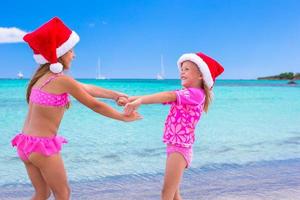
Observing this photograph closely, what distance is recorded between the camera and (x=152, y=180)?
17.7ft

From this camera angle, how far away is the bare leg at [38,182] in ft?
9.81

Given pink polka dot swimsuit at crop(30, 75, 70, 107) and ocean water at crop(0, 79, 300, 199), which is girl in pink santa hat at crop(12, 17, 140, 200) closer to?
pink polka dot swimsuit at crop(30, 75, 70, 107)

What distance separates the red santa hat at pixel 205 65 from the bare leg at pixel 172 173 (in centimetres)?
56

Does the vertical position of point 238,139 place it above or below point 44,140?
above

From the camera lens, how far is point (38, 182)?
3037 millimetres

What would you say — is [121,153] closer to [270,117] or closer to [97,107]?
[97,107]

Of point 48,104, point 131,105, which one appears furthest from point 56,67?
point 131,105

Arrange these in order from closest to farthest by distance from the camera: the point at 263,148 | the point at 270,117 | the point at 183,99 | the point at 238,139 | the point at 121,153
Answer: the point at 183,99 → the point at 121,153 → the point at 263,148 → the point at 238,139 → the point at 270,117

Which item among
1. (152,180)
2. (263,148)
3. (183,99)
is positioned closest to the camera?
(183,99)

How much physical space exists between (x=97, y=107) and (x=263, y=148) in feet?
17.3

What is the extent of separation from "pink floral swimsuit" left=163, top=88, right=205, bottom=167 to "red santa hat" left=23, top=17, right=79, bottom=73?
0.79 m

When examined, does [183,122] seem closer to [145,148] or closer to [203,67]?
[203,67]

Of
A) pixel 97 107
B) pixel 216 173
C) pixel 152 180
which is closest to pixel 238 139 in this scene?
pixel 216 173

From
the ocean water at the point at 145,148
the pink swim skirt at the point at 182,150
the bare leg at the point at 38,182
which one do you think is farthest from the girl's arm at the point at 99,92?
the ocean water at the point at 145,148
